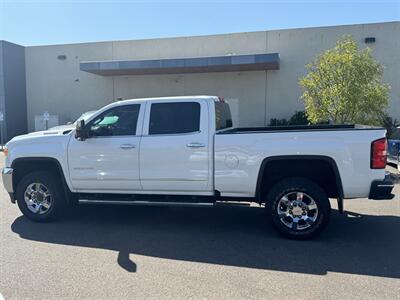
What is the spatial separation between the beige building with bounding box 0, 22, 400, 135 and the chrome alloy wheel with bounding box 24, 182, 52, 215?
1609 cm

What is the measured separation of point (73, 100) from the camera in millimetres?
27000

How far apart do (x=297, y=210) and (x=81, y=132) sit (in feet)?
11.2

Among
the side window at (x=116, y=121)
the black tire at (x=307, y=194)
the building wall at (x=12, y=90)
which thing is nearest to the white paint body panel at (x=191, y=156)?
the side window at (x=116, y=121)

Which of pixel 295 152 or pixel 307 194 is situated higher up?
pixel 295 152

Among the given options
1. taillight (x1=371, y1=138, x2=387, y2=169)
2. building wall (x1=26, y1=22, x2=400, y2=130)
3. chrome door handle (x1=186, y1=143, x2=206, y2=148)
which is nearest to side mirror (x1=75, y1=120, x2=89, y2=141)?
chrome door handle (x1=186, y1=143, x2=206, y2=148)

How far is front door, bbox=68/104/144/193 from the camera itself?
5.85 m

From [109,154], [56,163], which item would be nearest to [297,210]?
[109,154]

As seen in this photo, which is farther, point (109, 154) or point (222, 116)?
point (222, 116)

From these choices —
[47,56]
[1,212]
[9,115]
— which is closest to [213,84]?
[47,56]

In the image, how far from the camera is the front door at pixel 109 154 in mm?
5848

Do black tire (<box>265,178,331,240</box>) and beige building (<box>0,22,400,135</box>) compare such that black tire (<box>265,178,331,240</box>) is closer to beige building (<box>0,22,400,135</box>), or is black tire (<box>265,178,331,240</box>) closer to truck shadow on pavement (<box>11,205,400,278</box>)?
truck shadow on pavement (<box>11,205,400,278</box>)

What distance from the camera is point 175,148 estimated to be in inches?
222

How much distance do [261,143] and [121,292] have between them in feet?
8.78

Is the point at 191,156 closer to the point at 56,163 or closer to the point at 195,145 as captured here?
the point at 195,145
